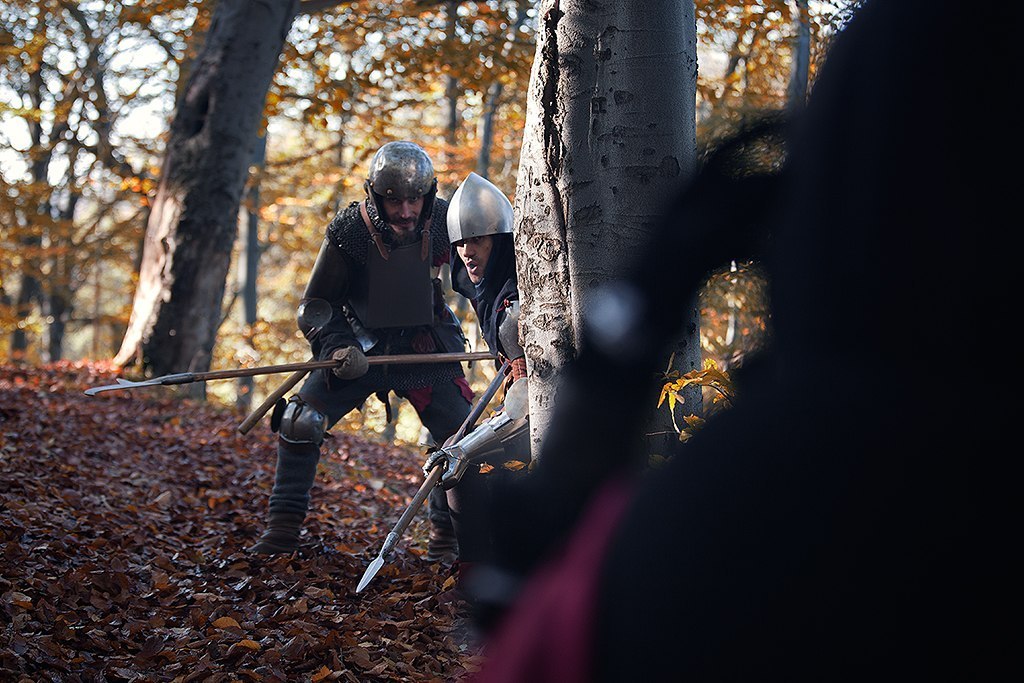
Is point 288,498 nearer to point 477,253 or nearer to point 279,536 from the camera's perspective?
point 279,536

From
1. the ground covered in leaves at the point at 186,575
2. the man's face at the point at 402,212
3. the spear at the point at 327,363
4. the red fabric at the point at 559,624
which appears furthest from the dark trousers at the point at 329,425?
the red fabric at the point at 559,624

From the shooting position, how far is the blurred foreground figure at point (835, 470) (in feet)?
2.57

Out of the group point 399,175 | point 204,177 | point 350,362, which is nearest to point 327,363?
point 350,362

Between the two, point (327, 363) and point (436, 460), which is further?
point (327, 363)

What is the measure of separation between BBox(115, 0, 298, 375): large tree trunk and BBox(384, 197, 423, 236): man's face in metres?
4.90

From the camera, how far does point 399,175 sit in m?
4.96

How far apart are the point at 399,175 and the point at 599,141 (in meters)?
2.47

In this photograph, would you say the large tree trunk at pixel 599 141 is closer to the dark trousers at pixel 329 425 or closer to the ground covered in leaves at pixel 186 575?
the ground covered in leaves at pixel 186 575

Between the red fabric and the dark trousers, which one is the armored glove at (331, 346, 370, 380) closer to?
the dark trousers

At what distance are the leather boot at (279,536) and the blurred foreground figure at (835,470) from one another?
13.9ft

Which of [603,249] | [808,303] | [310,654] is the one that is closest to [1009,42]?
[808,303]

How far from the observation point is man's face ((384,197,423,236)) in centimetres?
498

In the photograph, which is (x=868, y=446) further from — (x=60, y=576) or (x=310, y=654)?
(x=60, y=576)

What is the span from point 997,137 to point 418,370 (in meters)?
4.37
